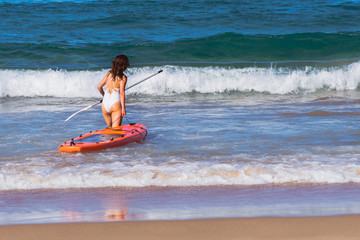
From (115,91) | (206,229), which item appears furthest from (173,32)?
(206,229)

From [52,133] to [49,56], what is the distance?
9391 mm

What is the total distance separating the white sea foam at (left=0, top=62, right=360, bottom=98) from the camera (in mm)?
14508

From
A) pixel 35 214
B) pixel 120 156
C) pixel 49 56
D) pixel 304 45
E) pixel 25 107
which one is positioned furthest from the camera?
pixel 304 45

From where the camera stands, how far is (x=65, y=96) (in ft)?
46.6

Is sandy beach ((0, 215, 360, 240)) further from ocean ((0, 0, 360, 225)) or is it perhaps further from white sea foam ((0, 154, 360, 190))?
white sea foam ((0, 154, 360, 190))

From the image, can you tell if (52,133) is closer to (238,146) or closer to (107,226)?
(238,146)

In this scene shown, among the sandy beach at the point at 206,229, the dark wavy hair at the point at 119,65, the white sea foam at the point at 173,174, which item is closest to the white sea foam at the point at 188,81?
the dark wavy hair at the point at 119,65

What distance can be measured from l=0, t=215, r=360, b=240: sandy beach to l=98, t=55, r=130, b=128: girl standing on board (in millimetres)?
3818

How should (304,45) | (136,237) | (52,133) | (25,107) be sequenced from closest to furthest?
1. (136,237)
2. (52,133)
3. (25,107)
4. (304,45)

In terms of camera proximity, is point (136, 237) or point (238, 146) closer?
point (136, 237)

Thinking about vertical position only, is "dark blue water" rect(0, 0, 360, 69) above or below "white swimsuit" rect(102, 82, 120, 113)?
above

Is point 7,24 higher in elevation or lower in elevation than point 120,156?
higher

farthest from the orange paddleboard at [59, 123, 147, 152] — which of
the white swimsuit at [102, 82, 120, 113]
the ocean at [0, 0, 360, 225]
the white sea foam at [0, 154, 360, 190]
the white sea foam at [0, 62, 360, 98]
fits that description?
the white sea foam at [0, 62, 360, 98]

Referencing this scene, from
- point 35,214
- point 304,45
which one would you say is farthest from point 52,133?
point 304,45
